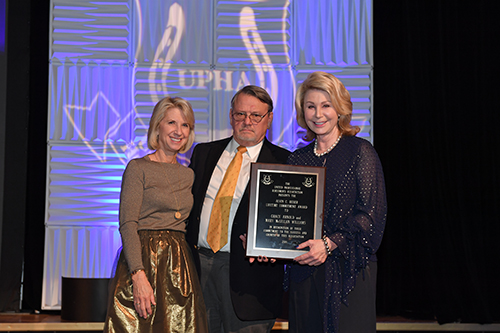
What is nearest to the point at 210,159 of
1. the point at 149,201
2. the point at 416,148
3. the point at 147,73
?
the point at 149,201

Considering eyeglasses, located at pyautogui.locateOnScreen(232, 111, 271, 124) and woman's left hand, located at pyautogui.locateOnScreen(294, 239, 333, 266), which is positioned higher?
eyeglasses, located at pyautogui.locateOnScreen(232, 111, 271, 124)

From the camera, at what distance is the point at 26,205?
177 inches

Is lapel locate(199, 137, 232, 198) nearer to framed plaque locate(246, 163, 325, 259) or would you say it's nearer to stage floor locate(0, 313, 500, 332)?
framed plaque locate(246, 163, 325, 259)

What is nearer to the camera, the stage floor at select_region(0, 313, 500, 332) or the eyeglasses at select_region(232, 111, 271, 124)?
the eyeglasses at select_region(232, 111, 271, 124)

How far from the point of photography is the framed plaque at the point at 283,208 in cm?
216

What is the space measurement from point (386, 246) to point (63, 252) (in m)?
3.10

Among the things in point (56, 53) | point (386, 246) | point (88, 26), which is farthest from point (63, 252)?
point (386, 246)

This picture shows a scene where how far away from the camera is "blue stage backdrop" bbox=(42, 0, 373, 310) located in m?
4.40

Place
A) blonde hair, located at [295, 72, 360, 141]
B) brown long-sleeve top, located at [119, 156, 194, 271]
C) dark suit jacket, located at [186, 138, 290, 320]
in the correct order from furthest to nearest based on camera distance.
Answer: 1. dark suit jacket, located at [186, 138, 290, 320]
2. brown long-sleeve top, located at [119, 156, 194, 271]
3. blonde hair, located at [295, 72, 360, 141]

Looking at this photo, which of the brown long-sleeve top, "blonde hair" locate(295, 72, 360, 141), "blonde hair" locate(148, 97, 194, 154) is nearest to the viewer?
"blonde hair" locate(295, 72, 360, 141)

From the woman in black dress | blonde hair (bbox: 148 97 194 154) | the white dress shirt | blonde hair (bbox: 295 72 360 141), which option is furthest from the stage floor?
blonde hair (bbox: 295 72 360 141)

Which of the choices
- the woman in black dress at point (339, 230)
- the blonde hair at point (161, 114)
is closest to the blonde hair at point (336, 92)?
the woman in black dress at point (339, 230)

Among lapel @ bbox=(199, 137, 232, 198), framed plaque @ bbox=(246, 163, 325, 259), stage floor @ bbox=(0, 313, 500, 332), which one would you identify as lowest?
stage floor @ bbox=(0, 313, 500, 332)

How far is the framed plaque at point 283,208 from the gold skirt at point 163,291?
19.0 inches
